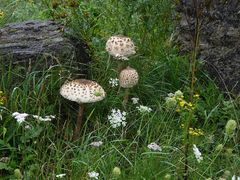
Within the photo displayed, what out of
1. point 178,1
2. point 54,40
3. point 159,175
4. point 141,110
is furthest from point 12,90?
point 178,1

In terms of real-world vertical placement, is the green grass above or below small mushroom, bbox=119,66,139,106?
below

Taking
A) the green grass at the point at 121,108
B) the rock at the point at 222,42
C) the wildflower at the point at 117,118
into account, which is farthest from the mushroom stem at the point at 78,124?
the rock at the point at 222,42

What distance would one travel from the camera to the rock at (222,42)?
450cm

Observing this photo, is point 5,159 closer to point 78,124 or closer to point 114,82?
point 78,124

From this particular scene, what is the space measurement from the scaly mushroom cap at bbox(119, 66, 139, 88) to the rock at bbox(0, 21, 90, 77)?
1.38ft

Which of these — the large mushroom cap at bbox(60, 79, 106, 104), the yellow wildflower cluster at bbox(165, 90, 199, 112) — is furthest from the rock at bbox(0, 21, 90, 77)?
the yellow wildflower cluster at bbox(165, 90, 199, 112)

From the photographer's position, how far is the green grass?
328 cm

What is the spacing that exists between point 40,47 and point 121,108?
0.82 metres

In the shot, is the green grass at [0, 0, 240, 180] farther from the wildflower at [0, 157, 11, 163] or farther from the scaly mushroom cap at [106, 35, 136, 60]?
the scaly mushroom cap at [106, 35, 136, 60]

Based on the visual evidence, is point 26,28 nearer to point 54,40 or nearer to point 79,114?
point 54,40

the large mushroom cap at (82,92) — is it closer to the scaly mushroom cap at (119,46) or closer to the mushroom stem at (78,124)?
the mushroom stem at (78,124)

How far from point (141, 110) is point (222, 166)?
670 millimetres

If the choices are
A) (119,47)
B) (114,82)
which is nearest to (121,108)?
(114,82)

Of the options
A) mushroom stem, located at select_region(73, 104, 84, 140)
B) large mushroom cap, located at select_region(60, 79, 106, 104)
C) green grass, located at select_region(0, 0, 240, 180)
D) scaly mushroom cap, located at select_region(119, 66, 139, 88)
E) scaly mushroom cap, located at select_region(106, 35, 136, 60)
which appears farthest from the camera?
scaly mushroom cap, located at select_region(106, 35, 136, 60)
